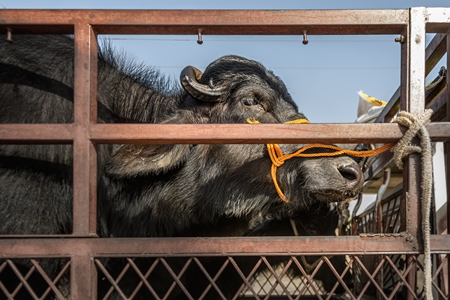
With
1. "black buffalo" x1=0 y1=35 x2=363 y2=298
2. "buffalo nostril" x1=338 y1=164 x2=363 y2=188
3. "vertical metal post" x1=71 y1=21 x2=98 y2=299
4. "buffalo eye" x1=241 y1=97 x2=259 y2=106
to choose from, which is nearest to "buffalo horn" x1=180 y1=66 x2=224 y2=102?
"black buffalo" x1=0 y1=35 x2=363 y2=298

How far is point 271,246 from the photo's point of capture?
208 cm

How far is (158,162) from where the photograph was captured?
3354 mm

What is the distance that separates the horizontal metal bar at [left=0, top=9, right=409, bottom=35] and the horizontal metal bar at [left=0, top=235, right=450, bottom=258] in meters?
0.86

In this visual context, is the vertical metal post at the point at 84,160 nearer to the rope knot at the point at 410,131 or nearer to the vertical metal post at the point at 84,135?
the vertical metal post at the point at 84,135

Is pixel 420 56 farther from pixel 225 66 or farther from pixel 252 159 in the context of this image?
pixel 225 66

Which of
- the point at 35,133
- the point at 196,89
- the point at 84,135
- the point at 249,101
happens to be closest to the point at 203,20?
the point at 84,135

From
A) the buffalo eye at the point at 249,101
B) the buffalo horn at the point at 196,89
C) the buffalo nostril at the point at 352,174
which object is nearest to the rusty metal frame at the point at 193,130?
the buffalo nostril at the point at 352,174

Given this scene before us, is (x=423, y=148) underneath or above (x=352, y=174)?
underneath

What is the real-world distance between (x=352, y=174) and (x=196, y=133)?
1136 mm

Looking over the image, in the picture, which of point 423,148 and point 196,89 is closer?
point 423,148

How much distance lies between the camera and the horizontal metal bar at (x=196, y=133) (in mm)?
2104

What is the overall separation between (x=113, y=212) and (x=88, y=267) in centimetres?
143

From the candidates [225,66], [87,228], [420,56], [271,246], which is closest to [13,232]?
[87,228]

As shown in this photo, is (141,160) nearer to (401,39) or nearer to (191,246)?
(191,246)
